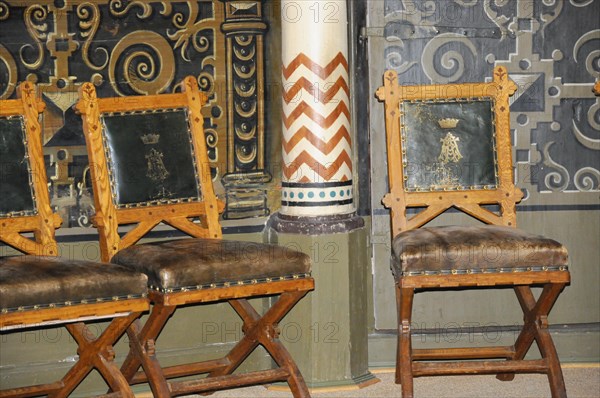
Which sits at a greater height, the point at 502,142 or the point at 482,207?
the point at 502,142

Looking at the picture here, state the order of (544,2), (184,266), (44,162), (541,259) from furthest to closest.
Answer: (544,2) < (44,162) < (541,259) < (184,266)

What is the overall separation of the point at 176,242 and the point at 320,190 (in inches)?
25.8

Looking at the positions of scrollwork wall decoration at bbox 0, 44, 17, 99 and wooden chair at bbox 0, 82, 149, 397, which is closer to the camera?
wooden chair at bbox 0, 82, 149, 397

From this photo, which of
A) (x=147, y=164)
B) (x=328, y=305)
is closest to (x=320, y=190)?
(x=328, y=305)

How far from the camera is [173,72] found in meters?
3.82

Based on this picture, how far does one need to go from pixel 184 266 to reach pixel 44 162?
0.85 m

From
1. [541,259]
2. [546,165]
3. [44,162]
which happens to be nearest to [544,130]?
[546,165]

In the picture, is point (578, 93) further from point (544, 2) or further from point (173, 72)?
point (173, 72)

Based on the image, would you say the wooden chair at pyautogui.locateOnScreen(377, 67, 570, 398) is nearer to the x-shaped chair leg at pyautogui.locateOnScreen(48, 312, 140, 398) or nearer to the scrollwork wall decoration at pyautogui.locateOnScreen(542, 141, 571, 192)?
the scrollwork wall decoration at pyautogui.locateOnScreen(542, 141, 571, 192)

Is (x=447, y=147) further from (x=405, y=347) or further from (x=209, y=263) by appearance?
(x=209, y=263)

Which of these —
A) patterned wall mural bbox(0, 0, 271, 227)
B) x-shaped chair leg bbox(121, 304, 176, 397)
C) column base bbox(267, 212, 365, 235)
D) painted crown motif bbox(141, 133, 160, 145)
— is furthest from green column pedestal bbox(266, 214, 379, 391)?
x-shaped chair leg bbox(121, 304, 176, 397)

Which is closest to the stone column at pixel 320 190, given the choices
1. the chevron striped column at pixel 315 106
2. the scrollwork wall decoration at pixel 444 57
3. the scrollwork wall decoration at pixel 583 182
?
the chevron striped column at pixel 315 106

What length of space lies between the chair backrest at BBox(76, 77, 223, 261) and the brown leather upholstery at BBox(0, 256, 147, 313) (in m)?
0.43

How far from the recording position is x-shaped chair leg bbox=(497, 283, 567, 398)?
11.3 ft
